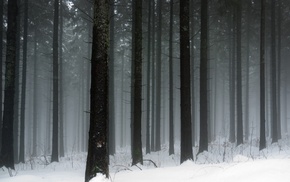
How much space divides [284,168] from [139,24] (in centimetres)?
801

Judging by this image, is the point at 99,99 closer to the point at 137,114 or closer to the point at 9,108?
the point at 137,114

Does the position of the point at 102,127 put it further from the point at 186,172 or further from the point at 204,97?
the point at 204,97

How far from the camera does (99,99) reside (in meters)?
5.92

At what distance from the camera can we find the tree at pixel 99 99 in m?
5.78

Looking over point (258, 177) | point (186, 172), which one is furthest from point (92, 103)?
point (258, 177)

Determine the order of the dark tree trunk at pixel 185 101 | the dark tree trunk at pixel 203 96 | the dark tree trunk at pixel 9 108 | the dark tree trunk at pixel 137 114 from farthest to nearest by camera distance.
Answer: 1. the dark tree trunk at pixel 203 96
2. the dark tree trunk at pixel 9 108
3. the dark tree trunk at pixel 137 114
4. the dark tree trunk at pixel 185 101

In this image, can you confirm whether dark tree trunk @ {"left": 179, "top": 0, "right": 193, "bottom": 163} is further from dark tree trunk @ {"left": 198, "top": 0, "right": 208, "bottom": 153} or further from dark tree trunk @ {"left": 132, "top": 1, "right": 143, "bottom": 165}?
dark tree trunk @ {"left": 198, "top": 0, "right": 208, "bottom": 153}

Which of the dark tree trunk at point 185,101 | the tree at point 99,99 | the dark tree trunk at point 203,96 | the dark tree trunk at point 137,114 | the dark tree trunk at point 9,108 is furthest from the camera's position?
the dark tree trunk at point 203,96

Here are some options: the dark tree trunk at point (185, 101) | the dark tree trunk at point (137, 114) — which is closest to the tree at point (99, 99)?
the dark tree trunk at point (185, 101)

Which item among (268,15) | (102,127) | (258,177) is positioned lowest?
(258,177)

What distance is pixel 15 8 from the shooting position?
13062 mm

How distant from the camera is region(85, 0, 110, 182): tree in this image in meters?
5.78

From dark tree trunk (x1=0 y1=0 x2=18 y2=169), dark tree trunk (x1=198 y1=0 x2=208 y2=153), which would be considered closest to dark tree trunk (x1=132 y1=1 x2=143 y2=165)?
dark tree trunk (x1=198 y1=0 x2=208 y2=153)

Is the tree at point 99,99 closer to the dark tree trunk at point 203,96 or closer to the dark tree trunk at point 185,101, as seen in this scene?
the dark tree trunk at point 185,101
